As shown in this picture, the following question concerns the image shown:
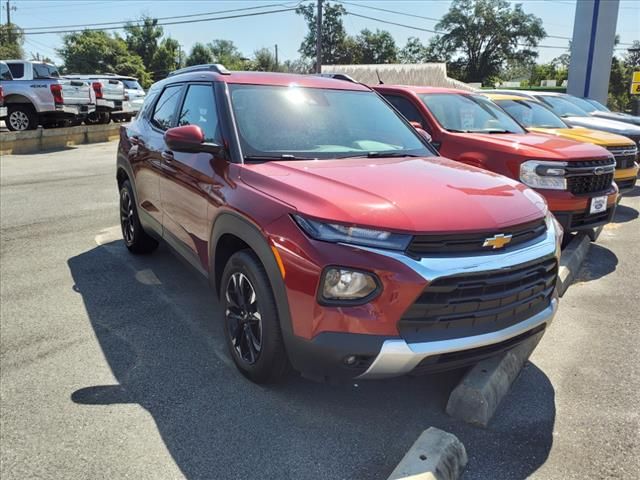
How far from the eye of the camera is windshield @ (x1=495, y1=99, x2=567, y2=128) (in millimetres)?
8023

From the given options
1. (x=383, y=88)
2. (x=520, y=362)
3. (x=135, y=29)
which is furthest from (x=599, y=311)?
(x=135, y=29)

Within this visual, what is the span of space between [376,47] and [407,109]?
6989 centimetres

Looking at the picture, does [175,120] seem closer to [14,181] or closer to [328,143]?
[328,143]

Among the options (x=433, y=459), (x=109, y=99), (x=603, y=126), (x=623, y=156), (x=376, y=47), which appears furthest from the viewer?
(x=376, y=47)

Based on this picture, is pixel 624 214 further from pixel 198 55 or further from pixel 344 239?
pixel 198 55

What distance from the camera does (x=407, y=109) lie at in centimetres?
638

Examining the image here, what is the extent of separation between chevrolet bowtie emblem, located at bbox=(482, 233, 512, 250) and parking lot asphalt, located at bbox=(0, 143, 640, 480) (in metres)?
0.97

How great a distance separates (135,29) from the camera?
200 feet

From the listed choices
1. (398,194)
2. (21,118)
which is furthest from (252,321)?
(21,118)

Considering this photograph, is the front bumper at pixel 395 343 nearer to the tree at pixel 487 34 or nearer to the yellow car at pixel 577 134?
the yellow car at pixel 577 134

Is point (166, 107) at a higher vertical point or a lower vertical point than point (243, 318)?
higher

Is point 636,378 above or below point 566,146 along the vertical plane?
below

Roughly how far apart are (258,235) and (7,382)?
191 centimetres

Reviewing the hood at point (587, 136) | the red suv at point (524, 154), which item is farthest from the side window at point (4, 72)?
the hood at point (587, 136)
